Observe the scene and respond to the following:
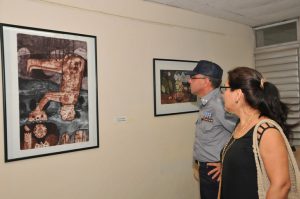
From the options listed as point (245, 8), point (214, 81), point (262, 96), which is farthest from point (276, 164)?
point (245, 8)

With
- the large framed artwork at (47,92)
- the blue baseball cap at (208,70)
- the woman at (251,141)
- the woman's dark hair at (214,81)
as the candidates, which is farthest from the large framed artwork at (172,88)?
the woman at (251,141)

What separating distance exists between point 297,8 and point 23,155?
11.2 ft

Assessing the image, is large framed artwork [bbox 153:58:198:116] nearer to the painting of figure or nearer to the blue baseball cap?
the blue baseball cap

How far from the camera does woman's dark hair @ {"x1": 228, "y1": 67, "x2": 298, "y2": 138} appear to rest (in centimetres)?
149

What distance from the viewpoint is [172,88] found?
3.14m

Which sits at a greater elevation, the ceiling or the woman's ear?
the ceiling

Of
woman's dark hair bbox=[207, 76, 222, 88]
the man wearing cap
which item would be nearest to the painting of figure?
the man wearing cap

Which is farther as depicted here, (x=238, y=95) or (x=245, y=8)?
(x=245, y=8)

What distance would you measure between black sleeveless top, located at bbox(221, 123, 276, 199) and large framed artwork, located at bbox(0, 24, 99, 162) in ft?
4.31

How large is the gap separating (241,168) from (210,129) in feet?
3.20

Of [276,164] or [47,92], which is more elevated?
[47,92]

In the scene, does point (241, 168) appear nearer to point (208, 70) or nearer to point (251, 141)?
point (251, 141)

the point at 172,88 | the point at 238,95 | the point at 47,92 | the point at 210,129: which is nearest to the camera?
the point at 238,95

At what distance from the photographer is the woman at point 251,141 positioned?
134 cm
